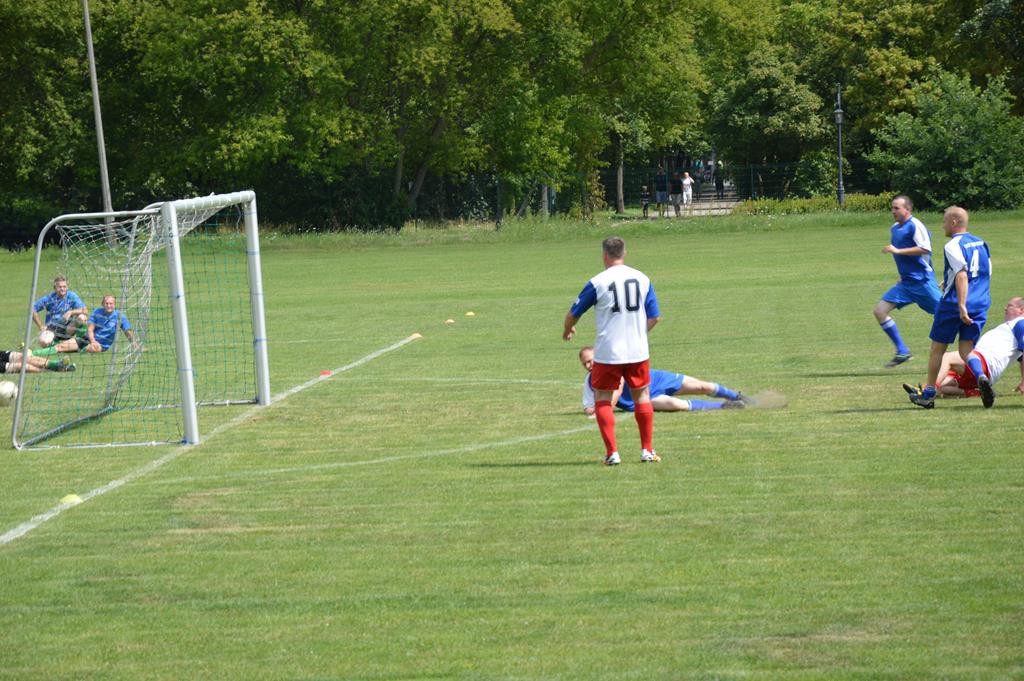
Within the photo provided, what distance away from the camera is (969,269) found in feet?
44.0

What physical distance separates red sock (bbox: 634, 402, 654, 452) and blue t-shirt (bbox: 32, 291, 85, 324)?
11508 millimetres

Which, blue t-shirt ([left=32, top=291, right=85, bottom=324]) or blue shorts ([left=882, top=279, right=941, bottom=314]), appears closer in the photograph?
blue shorts ([left=882, top=279, right=941, bottom=314])

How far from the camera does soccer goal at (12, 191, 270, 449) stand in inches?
535

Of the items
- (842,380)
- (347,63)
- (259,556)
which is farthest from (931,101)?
(259,556)

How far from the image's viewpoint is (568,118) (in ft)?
203

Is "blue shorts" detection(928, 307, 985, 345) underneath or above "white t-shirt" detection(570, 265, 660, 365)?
underneath

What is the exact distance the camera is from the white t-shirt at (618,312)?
1079cm

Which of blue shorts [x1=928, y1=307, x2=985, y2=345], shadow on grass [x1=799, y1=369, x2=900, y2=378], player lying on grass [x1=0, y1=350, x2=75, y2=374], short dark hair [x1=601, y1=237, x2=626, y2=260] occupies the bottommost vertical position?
shadow on grass [x1=799, y1=369, x2=900, y2=378]

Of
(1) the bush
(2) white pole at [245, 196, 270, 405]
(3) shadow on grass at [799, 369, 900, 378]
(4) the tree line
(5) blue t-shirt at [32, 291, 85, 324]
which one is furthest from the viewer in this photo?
(1) the bush

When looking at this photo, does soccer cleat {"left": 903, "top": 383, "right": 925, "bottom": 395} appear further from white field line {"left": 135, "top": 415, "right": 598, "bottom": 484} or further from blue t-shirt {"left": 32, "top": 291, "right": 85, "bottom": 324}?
blue t-shirt {"left": 32, "top": 291, "right": 85, "bottom": 324}

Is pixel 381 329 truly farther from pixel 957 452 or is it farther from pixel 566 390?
pixel 957 452

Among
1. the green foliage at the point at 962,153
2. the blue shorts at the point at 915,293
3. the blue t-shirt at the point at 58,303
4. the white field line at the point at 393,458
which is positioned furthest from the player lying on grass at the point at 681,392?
the green foliage at the point at 962,153

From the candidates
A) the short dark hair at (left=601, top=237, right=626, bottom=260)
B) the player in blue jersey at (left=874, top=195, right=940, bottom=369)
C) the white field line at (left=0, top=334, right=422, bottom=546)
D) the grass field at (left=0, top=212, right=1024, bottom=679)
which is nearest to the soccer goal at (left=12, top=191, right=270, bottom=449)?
the white field line at (left=0, top=334, right=422, bottom=546)

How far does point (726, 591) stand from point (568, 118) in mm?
55341
